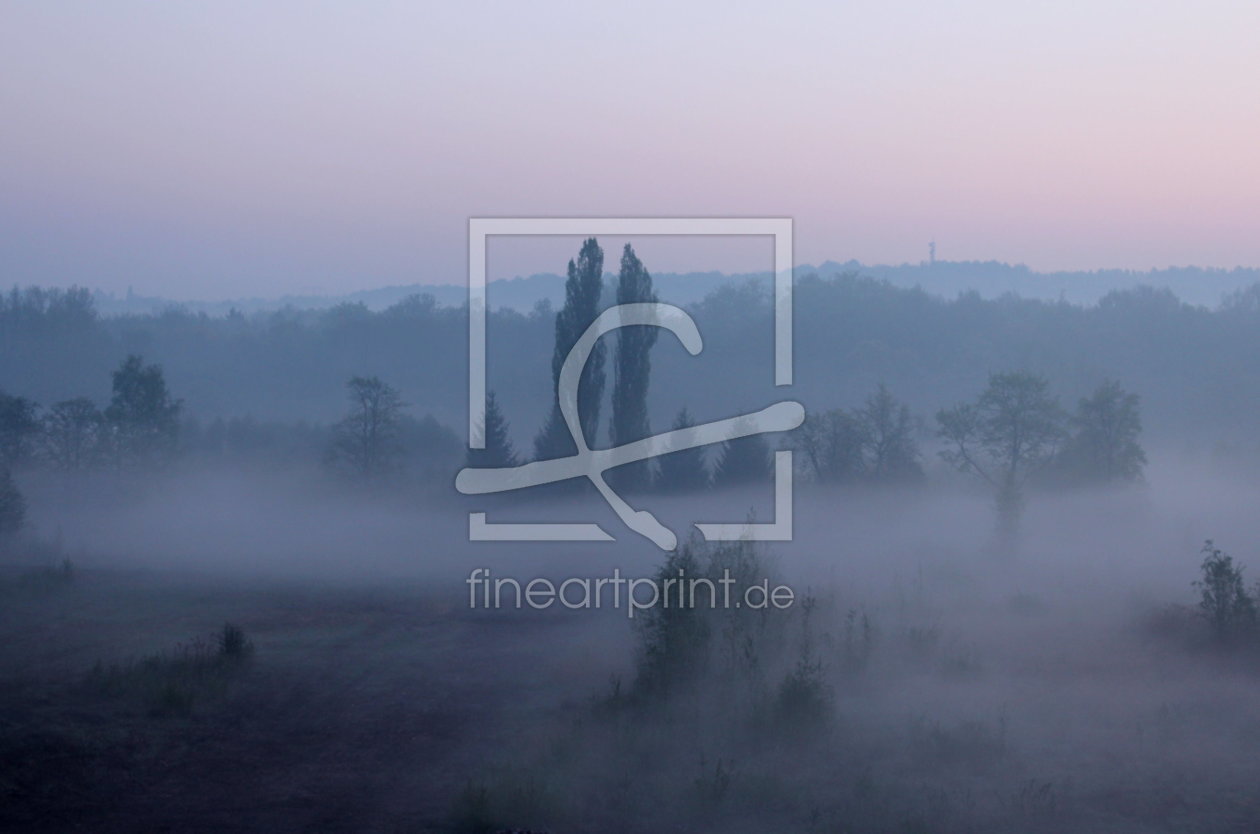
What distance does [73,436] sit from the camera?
32688 mm

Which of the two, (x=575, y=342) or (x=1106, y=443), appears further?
(x=575, y=342)

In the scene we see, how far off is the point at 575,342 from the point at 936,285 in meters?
87.0

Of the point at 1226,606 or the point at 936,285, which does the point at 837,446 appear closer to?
the point at 1226,606

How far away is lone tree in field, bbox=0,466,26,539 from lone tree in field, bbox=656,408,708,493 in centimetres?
1736

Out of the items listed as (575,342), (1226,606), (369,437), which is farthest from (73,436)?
(1226,606)

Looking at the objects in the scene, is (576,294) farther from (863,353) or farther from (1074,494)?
(863,353)

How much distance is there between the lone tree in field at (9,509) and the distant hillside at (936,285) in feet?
193

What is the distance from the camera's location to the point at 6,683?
12086 millimetres

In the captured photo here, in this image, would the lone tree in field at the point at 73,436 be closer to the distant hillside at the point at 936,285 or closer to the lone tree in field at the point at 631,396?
the lone tree in field at the point at 631,396

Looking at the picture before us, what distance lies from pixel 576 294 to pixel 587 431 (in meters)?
4.77

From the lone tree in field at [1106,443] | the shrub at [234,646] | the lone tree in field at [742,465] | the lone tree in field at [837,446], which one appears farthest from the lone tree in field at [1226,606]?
the lone tree in field at [742,465]

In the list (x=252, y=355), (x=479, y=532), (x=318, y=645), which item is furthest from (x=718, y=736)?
(x=252, y=355)

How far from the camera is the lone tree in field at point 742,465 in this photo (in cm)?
3241

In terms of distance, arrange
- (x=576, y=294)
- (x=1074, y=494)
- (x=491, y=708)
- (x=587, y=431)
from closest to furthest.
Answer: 1. (x=491, y=708)
2. (x=1074, y=494)
3. (x=587, y=431)
4. (x=576, y=294)
